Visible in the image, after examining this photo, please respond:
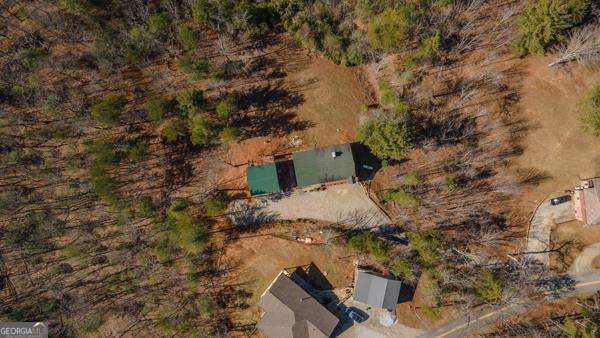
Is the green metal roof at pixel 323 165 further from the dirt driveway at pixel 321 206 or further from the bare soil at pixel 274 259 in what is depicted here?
the bare soil at pixel 274 259

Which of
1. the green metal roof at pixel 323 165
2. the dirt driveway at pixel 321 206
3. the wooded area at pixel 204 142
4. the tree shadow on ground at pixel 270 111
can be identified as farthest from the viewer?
the tree shadow on ground at pixel 270 111

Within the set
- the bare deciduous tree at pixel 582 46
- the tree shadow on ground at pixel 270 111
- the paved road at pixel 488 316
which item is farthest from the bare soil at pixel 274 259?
the bare deciduous tree at pixel 582 46

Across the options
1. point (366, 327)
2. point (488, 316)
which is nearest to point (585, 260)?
point (488, 316)

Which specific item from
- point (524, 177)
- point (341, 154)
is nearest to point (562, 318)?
point (524, 177)

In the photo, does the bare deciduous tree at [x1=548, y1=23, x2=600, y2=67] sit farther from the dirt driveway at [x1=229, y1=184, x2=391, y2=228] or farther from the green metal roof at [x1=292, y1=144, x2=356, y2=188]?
the dirt driveway at [x1=229, y1=184, x2=391, y2=228]

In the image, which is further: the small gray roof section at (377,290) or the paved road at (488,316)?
the paved road at (488,316)

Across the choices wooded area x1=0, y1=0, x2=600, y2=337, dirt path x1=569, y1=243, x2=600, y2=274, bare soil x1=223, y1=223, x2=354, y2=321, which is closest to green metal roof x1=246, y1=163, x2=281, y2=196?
wooded area x1=0, y1=0, x2=600, y2=337

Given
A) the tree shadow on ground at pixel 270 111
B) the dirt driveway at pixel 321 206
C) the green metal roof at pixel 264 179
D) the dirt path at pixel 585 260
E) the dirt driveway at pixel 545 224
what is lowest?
the dirt path at pixel 585 260
